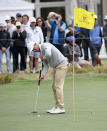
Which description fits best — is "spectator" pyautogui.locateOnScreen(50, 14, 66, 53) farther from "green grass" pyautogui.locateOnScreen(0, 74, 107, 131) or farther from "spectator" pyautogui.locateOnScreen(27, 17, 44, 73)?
"green grass" pyautogui.locateOnScreen(0, 74, 107, 131)

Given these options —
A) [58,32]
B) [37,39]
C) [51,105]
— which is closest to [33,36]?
[37,39]

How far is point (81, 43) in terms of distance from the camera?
23.0 m

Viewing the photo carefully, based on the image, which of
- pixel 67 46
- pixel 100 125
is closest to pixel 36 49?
pixel 100 125

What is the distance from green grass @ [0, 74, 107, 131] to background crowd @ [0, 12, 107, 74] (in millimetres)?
1278

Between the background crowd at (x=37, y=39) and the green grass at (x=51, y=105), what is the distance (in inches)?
50.3

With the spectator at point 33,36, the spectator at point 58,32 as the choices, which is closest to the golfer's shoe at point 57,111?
the spectator at point 33,36

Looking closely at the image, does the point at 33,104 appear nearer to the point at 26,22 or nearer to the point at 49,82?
the point at 49,82

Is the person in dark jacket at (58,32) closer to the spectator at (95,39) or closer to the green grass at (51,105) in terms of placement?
the spectator at (95,39)

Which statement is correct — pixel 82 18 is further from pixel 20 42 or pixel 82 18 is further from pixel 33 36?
pixel 20 42

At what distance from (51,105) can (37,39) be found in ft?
22.9

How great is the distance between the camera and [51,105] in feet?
46.4

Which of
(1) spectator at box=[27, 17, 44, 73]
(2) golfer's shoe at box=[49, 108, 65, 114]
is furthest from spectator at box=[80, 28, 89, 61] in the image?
(2) golfer's shoe at box=[49, 108, 65, 114]

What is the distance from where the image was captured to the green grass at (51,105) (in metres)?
11.3

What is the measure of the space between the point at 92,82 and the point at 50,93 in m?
2.53
